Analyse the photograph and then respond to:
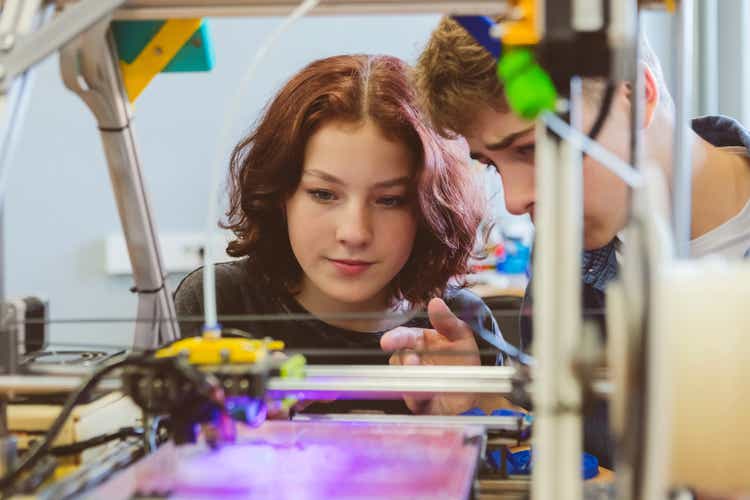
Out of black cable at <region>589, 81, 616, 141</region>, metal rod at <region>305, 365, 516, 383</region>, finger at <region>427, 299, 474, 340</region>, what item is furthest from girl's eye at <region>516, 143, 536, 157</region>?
black cable at <region>589, 81, 616, 141</region>

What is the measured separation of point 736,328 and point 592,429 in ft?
2.62

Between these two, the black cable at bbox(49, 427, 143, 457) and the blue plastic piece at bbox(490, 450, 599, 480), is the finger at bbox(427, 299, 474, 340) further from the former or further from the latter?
the black cable at bbox(49, 427, 143, 457)

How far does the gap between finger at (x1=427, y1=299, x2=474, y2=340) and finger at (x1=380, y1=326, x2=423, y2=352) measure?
34 millimetres

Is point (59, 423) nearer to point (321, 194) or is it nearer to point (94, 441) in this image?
point (94, 441)

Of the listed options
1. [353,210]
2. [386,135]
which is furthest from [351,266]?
[386,135]

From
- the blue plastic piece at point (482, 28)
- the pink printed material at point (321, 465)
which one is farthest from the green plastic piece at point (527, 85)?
the pink printed material at point (321, 465)

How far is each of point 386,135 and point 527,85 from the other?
769mm

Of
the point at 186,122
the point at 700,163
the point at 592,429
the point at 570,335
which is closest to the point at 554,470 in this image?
the point at 570,335

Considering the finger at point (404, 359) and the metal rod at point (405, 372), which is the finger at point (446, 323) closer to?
the finger at point (404, 359)

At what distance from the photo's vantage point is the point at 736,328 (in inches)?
22.0

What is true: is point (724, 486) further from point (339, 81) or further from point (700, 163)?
point (339, 81)

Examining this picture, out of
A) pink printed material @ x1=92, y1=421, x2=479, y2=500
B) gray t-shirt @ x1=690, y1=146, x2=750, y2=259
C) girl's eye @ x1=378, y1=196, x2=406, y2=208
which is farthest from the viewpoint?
girl's eye @ x1=378, y1=196, x2=406, y2=208

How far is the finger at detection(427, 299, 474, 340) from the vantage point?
1.18m

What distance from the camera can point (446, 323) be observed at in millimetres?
1202
